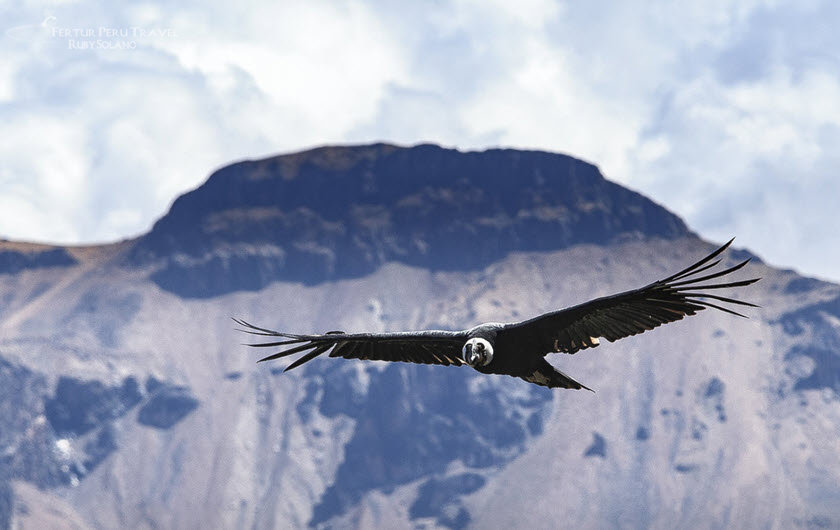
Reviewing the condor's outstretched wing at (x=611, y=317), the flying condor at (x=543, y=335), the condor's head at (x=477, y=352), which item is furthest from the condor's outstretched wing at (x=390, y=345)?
the condor's outstretched wing at (x=611, y=317)

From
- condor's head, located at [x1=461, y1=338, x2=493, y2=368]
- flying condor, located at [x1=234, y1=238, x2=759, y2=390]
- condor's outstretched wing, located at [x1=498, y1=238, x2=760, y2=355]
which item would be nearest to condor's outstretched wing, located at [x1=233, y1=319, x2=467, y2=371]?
flying condor, located at [x1=234, y1=238, x2=759, y2=390]

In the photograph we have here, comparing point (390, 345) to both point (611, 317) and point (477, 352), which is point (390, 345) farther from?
point (611, 317)

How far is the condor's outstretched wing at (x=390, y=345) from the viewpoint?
36.9m

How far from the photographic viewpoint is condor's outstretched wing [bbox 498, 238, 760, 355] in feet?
108

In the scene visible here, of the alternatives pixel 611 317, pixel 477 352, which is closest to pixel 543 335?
pixel 611 317

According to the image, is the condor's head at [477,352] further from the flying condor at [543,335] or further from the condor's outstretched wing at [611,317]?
the condor's outstretched wing at [611,317]

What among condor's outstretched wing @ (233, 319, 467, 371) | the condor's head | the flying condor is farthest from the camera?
condor's outstretched wing @ (233, 319, 467, 371)

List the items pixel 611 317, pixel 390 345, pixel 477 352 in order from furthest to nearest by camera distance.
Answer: pixel 390 345 → pixel 611 317 → pixel 477 352

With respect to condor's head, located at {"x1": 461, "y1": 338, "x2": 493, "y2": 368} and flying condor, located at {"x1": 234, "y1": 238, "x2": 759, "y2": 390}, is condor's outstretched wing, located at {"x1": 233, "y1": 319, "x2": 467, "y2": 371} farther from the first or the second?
condor's head, located at {"x1": 461, "y1": 338, "x2": 493, "y2": 368}

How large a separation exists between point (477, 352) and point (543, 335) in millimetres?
2348

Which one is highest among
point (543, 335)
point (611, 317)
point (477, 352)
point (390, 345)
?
point (611, 317)

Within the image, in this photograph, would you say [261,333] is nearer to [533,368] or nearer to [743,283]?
[533,368]

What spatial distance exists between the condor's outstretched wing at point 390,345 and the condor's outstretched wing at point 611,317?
191 centimetres

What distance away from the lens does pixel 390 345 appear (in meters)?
Result: 38.8
